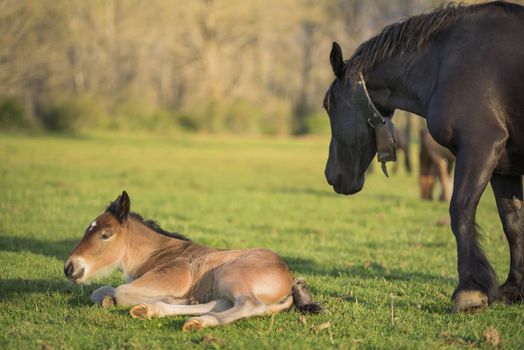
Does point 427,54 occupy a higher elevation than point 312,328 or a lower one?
higher

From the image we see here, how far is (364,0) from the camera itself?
57844 mm

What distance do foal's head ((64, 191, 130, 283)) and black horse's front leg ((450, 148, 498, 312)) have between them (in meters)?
2.88

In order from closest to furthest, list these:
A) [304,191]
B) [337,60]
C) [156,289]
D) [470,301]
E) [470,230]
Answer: [470,301]
[470,230]
[156,289]
[337,60]
[304,191]

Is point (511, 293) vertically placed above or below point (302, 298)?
below

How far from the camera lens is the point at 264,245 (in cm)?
987

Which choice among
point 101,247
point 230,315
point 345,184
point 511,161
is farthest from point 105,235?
point 511,161

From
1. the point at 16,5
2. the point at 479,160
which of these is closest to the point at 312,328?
the point at 479,160

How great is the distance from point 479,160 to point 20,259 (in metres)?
5.62

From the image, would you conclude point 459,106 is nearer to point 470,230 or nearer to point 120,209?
point 470,230

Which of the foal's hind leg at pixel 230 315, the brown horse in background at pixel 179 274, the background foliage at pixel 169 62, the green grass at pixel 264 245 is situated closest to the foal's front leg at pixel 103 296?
the brown horse in background at pixel 179 274

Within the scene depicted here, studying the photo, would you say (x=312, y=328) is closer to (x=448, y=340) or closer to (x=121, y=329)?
(x=448, y=340)

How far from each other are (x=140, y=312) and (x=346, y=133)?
8.09 feet

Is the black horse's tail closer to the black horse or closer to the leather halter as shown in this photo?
the black horse

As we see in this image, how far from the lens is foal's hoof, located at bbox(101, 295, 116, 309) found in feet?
18.6
